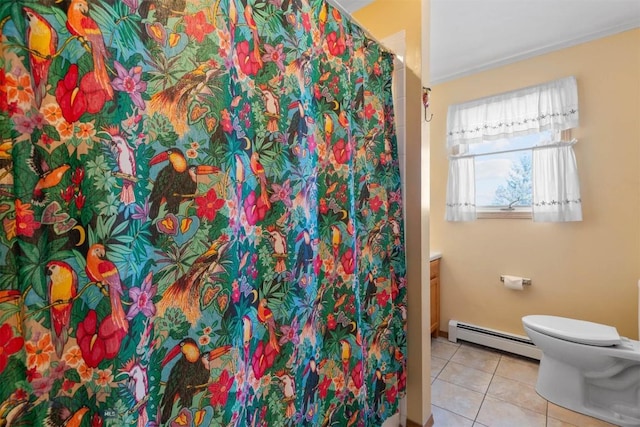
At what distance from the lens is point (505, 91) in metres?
2.31

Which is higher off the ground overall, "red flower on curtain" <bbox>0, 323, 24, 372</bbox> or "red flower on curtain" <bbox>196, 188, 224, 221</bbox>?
"red flower on curtain" <bbox>196, 188, 224, 221</bbox>

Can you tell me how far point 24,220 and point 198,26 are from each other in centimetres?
53

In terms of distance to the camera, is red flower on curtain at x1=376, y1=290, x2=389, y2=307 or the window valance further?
the window valance

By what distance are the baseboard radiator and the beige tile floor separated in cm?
6

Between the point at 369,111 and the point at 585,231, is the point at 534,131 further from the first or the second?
the point at 369,111

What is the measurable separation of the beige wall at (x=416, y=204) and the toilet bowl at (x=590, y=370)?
0.87 m

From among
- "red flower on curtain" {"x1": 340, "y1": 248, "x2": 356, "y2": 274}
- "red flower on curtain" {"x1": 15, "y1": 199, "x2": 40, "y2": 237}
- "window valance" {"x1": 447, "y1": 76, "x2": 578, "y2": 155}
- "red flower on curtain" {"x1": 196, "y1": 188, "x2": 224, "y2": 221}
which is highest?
"window valance" {"x1": 447, "y1": 76, "x2": 578, "y2": 155}

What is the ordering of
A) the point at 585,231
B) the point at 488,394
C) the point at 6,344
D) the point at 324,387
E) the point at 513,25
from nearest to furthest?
the point at 6,344
the point at 324,387
the point at 488,394
the point at 513,25
the point at 585,231

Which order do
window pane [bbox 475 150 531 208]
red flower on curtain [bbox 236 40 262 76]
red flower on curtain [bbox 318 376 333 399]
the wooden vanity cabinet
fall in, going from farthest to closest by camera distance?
the wooden vanity cabinet → window pane [bbox 475 150 531 208] → red flower on curtain [bbox 318 376 333 399] → red flower on curtain [bbox 236 40 262 76]

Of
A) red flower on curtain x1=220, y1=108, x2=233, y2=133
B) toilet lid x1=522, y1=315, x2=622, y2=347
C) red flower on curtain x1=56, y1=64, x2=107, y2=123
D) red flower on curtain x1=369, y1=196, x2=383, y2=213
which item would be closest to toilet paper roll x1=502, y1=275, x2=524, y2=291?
toilet lid x1=522, y1=315, x2=622, y2=347

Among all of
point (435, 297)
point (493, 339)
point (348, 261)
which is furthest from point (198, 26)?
point (493, 339)

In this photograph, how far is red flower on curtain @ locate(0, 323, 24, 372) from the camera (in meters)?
0.43

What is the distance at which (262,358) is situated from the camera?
2.65 feet

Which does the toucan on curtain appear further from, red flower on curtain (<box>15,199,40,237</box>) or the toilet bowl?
the toilet bowl
